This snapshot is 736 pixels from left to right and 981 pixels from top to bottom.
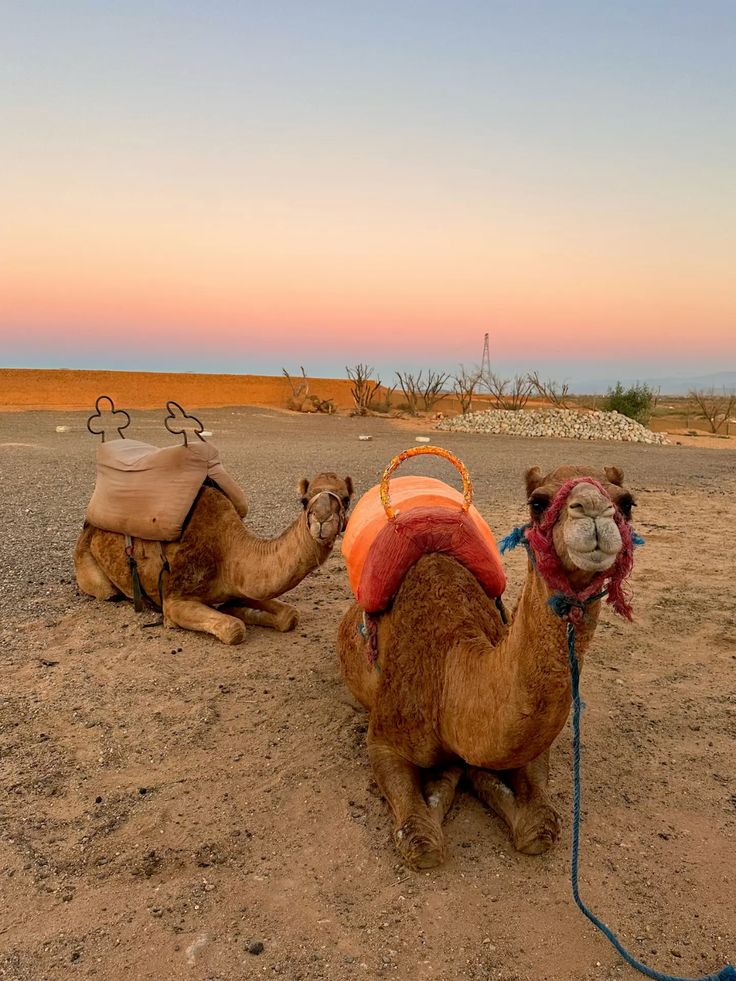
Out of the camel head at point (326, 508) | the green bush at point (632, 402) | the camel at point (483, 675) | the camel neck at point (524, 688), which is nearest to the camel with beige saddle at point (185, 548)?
the camel head at point (326, 508)

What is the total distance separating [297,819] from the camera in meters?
3.53

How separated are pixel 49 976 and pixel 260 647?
3000 mm

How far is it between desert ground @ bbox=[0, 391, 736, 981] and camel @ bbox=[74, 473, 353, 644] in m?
0.18

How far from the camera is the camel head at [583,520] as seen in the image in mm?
2229

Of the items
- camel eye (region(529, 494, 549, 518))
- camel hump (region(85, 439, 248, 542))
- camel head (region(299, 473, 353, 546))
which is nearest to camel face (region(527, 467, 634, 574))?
camel eye (region(529, 494, 549, 518))

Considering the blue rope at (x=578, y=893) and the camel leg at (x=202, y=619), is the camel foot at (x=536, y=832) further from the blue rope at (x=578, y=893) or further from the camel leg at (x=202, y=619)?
the camel leg at (x=202, y=619)

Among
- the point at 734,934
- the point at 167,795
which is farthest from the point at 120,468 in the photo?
the point at 734,934

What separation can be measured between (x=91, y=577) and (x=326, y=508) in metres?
2.61

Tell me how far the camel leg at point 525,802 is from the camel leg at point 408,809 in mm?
275

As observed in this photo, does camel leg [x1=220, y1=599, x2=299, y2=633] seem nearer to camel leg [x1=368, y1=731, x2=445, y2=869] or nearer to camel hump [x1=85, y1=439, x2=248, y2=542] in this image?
camel hump [x1=85, y1=439, x2=248, y2=542]

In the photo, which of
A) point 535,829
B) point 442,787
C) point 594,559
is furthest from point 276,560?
point 594,559

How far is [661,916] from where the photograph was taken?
9.73ft

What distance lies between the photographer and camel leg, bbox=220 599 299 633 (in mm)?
5891

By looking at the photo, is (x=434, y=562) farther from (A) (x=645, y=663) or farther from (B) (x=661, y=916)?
(A) (x=645, y=663)
